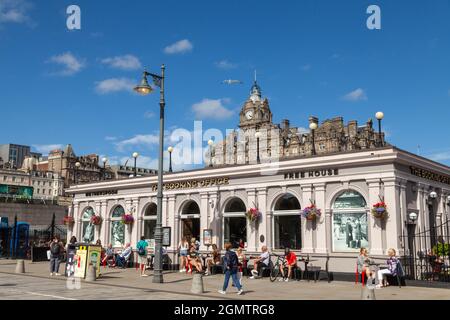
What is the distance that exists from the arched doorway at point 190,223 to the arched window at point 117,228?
5027mm

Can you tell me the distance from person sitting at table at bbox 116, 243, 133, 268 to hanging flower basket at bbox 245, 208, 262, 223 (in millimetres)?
7670

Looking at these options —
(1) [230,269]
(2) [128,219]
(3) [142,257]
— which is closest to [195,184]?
(2) [128,219]

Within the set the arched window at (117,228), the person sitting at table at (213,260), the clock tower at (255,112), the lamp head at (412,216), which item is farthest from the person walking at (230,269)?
the clock tower at (255,112)

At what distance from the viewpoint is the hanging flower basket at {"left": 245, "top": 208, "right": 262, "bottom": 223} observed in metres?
23.6

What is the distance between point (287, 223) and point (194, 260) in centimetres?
483

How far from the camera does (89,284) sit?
18.8 m

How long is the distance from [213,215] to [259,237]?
10.3 feet

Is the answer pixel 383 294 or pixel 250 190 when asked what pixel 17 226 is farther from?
pixel 383 294

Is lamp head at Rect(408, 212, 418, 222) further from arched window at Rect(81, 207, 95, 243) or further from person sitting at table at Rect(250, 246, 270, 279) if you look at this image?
arched window at Rect(81, 207, 95, 243)

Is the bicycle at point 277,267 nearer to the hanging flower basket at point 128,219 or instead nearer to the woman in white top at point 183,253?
the woman in white top at point 183,253

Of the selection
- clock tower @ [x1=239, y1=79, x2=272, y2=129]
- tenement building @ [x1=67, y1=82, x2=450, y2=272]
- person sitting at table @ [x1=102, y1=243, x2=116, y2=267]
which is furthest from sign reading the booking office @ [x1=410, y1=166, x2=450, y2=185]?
clock tower @ [x1=239, y1=79, x2=272, y2=129]

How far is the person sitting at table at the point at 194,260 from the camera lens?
23.1m

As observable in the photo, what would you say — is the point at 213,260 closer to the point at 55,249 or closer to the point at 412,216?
the point at 55,249

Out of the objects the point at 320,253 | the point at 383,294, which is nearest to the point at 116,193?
the point at 320,253
